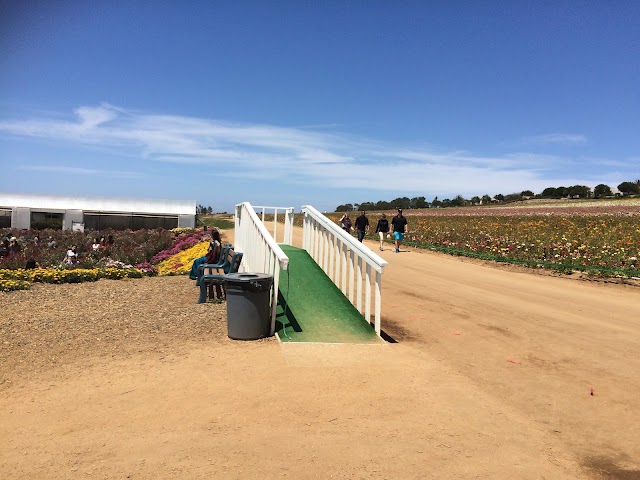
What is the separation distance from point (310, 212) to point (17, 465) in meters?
7.97

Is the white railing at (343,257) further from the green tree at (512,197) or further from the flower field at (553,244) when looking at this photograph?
the green tree at (512,197)

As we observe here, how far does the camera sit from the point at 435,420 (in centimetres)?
431

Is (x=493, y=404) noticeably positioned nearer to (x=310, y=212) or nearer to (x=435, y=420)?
(x=435, y=420)

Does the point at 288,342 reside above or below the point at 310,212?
below

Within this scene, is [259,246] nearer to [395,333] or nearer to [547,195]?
[395,333]

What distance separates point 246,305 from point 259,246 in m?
2.39

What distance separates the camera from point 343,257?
28.8 feet

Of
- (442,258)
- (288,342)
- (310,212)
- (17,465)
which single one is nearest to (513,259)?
(442,258)

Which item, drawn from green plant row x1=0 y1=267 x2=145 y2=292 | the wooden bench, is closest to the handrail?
the wooden bench

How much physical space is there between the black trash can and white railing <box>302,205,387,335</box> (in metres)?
1.67

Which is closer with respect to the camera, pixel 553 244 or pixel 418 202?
pixel 553 244

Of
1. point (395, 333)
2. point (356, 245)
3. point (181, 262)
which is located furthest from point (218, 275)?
point (181, 262)

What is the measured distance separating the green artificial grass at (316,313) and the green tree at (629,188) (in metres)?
84.9

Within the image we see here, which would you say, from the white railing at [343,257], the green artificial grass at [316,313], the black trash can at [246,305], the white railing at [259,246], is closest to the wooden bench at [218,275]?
the white railing at [259,246]
